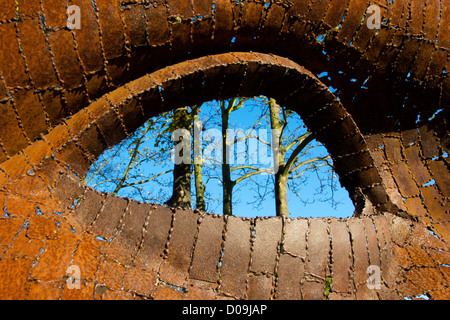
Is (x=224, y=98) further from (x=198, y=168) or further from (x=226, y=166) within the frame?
(x=226, y=166)

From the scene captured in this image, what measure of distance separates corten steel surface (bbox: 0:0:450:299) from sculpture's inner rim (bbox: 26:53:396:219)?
0.01 m

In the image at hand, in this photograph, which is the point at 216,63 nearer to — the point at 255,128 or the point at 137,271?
the point at 137,271

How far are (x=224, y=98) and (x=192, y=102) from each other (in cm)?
30

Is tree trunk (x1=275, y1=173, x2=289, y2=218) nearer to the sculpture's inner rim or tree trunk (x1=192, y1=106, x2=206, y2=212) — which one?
tree trunk (x1=192, y1=106, x2=206, y2=212)

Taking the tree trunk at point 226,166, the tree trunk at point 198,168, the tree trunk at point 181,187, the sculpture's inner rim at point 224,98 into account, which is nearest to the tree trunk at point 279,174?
the tree trunk at point 226,166

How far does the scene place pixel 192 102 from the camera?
10.00ft

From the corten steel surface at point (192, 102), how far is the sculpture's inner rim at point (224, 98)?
0.04 feet

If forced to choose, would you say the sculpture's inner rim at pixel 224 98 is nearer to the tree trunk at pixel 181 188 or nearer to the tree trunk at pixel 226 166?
the tree trunk at pixel 181 188

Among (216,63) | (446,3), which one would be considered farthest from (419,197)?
(216,63)

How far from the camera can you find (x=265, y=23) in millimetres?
3029

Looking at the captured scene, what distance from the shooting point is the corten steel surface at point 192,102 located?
89.8 inches

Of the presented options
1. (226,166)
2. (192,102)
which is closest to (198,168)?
(226,166)

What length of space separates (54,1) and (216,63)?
1173 mm

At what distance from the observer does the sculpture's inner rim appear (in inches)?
102
